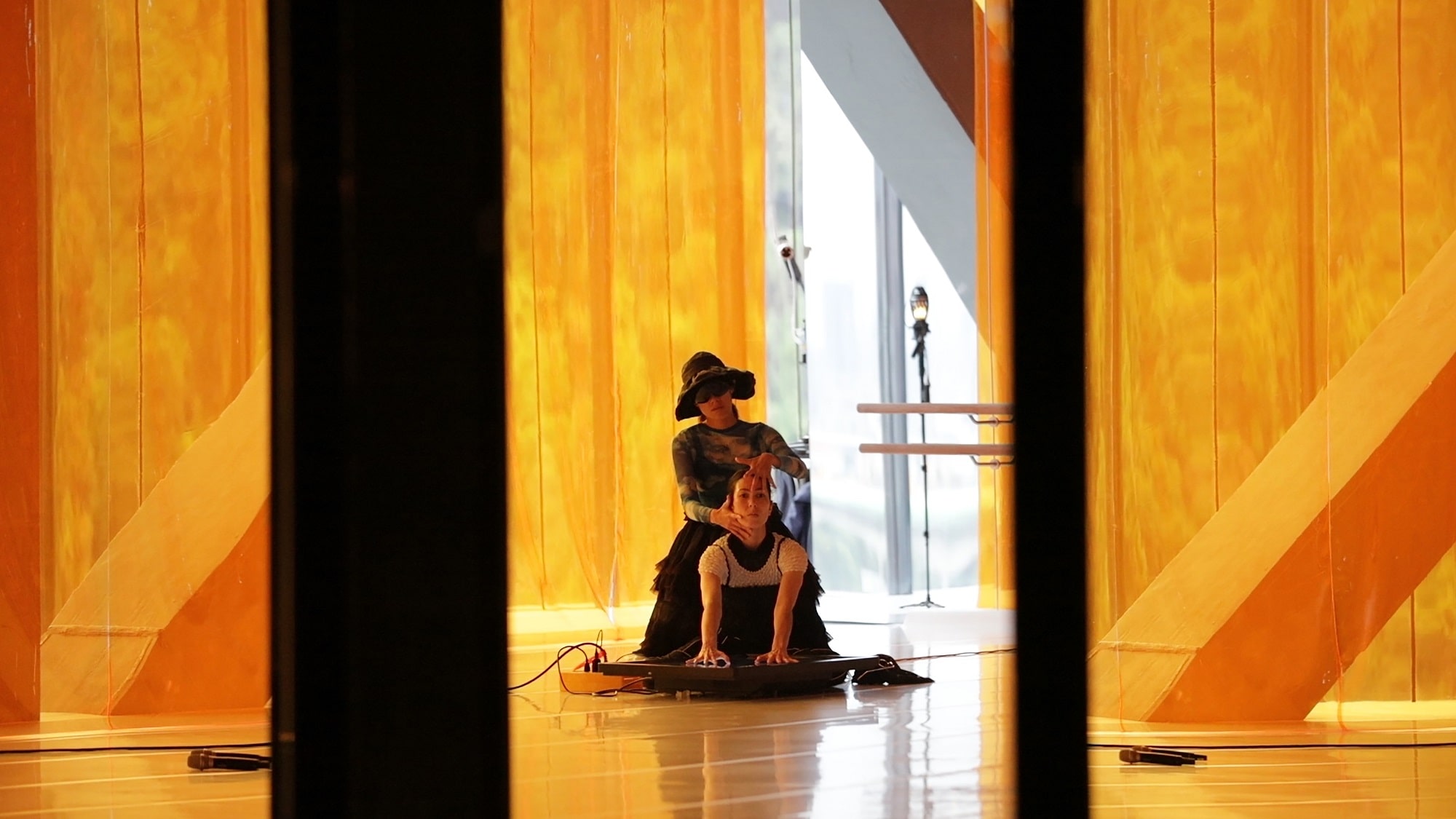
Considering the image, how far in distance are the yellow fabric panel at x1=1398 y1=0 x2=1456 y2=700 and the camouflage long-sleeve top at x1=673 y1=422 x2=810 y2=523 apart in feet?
5.45

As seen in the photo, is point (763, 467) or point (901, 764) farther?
point (763, 467)

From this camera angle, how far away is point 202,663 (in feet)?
12.1

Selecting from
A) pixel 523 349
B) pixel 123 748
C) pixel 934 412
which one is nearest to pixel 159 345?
pixel 123 748

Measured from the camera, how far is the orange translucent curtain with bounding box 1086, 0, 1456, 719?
10.4ft

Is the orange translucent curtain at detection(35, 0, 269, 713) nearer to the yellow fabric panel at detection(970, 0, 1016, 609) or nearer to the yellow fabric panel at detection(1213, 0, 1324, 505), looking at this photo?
the yellow fabric panel at detection(1213, 0, 1324, 505)

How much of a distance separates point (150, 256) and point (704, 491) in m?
1.56

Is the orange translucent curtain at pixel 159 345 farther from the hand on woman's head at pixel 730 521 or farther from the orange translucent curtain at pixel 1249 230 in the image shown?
the orange translucent curtain at pixel 1249 230

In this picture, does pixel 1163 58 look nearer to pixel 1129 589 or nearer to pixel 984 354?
pixel 1129 589

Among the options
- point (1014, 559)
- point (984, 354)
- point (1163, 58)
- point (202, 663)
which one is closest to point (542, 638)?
point (202, 663)

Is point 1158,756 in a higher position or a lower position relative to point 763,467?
lower

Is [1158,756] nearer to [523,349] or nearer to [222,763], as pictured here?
[222,763]

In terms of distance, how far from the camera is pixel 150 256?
3.76m

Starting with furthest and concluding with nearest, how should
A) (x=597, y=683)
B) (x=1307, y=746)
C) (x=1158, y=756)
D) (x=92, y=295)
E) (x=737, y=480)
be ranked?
(x=597, y=683)
(x=737, y=480)
(x=92, y=295)
(x=1307, y=746)
(x=1158, y=756)

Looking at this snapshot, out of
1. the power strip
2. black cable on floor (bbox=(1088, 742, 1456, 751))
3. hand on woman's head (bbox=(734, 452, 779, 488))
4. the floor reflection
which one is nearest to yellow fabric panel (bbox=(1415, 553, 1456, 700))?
black cable on floor (bbox=(1088, 742, 1456, 751))
